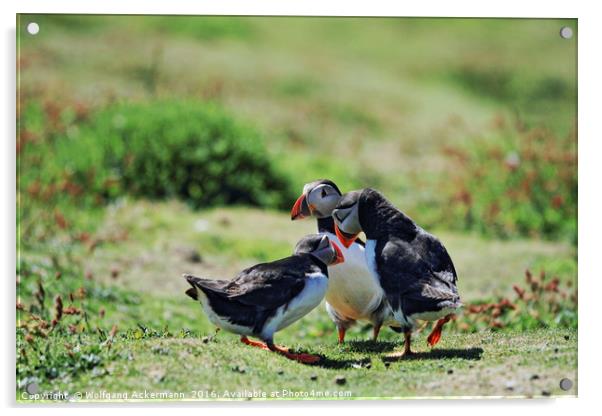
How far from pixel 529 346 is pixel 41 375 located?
3225mm

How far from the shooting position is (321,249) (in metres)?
6.19

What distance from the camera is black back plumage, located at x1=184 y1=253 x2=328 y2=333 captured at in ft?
→ 19.2

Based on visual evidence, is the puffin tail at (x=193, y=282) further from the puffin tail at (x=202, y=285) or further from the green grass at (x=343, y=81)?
the green grass at (x=343, y=81)

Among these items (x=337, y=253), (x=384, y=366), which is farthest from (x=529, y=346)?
(x=337, y=253)

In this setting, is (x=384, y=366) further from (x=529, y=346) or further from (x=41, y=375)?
(x=41, y=375)

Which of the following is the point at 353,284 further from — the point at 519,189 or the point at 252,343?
the point at 519,189

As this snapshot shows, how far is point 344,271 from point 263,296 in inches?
28.1

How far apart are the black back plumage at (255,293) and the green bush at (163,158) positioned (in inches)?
221

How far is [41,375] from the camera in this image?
20.2ft

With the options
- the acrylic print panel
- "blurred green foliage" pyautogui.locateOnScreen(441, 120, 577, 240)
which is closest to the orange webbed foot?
the acrylic print panel

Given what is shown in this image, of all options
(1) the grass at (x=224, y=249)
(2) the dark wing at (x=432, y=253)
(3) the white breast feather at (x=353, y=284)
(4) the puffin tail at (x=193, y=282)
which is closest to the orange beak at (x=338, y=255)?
(3) the white breast feather at (x=353, y=284)

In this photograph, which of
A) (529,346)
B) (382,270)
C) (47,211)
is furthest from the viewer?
(47,211)

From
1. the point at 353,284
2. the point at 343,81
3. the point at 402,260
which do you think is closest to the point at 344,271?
the point at 353,284

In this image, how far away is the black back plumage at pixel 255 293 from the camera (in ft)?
19.2
